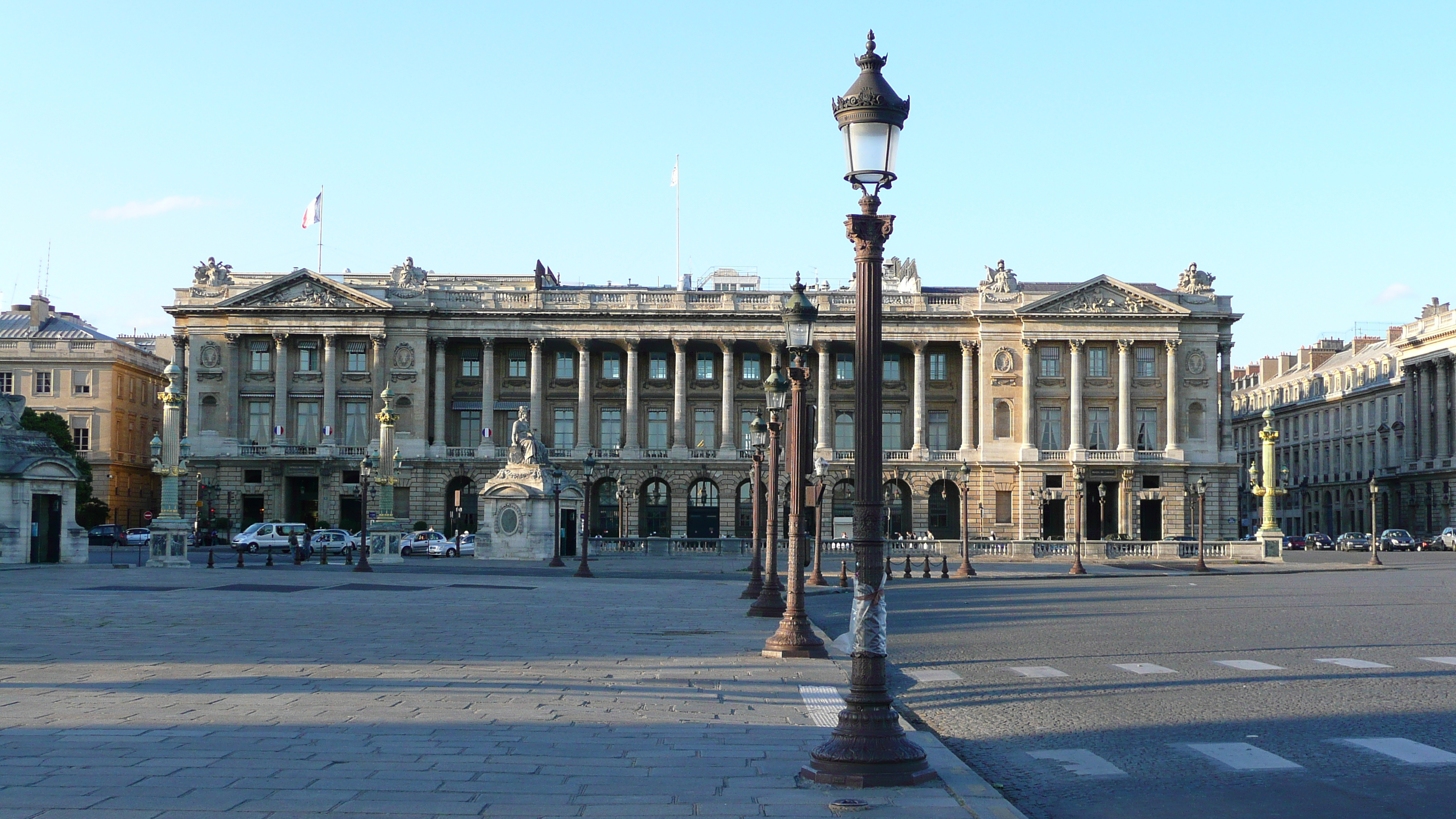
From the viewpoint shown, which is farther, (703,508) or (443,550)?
(703,508)

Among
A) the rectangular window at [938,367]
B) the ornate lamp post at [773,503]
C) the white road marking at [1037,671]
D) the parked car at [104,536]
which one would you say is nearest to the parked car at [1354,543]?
the rectangular window at [938,367]

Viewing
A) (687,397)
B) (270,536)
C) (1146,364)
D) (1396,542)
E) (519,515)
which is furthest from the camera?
(1396,542)

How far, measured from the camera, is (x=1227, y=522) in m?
98.1

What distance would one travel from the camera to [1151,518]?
9831 centimetres

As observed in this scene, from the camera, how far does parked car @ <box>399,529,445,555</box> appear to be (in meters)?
72.1

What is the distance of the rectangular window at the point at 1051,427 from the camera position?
99062 mm

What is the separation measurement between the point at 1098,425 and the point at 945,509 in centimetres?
1228

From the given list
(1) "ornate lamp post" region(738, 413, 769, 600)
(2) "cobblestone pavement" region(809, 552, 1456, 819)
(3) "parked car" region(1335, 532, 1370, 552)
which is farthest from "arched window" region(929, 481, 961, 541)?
(2) "cobblestone pavement" region(809, 552, 1456, 819)

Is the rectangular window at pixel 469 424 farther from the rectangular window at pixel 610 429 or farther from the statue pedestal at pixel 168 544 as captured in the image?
the statue pedestal at pixel 168 544

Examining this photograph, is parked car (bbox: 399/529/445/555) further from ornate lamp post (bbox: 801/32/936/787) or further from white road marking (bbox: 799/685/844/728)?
ornate lamp post (bbox: 801/32/936/787)

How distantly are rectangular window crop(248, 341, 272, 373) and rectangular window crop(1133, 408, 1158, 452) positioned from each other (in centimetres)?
6076

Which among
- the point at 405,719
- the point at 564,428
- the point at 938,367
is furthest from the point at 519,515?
the point at 938,367

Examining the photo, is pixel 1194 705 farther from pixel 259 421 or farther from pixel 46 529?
pixel 259 421

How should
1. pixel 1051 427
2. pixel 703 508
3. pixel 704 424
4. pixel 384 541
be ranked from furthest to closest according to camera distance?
pixel 704 424
pixel 703 508
pixel 1051 427
pixel 384 541
